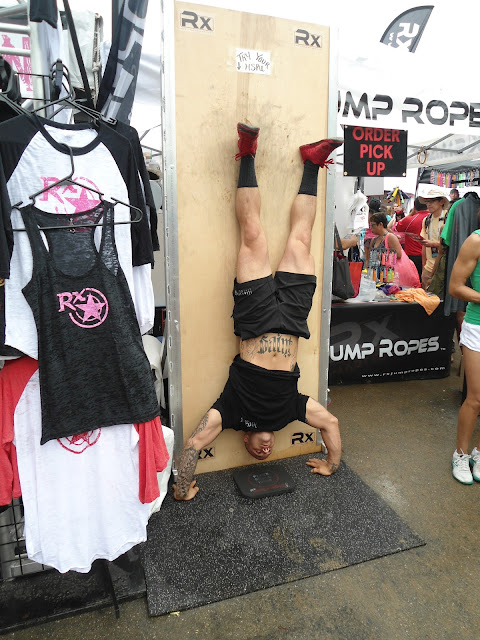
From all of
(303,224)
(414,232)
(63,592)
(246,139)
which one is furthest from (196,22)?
(414,232)

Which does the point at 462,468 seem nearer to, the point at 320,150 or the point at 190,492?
the point at 190,492

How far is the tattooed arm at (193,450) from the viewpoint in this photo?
256cm

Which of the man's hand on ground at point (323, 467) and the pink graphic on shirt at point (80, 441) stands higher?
the pink graphic on shirt at point (80, 441)

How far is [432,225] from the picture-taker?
20.2ft

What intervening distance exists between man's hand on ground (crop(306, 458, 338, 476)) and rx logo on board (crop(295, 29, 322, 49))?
8.93 ft

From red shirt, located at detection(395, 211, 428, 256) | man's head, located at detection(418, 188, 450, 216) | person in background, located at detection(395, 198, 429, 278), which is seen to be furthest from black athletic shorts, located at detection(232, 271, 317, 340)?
red shirt, located at detection(395, 211, 428, 256)

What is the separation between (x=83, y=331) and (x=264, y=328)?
1218mm

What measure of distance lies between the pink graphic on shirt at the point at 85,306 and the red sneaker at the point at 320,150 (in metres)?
1.63

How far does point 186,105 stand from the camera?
2.43 m

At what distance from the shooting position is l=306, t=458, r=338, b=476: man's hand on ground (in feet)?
9.36

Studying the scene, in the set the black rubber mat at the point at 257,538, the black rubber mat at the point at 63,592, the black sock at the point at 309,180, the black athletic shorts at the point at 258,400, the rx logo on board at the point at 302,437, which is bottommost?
the black rubber mat at the point at 257,538

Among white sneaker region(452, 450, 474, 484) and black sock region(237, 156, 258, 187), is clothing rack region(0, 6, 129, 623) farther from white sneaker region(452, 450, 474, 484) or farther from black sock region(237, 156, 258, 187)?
white sneaker region(452, 450, 474, 484)

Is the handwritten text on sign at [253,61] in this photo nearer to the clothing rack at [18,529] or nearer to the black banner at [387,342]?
the clothing rack at [18,529]

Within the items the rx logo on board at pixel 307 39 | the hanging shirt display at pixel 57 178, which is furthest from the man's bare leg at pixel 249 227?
the hanging shirt display at pixel 57 178
